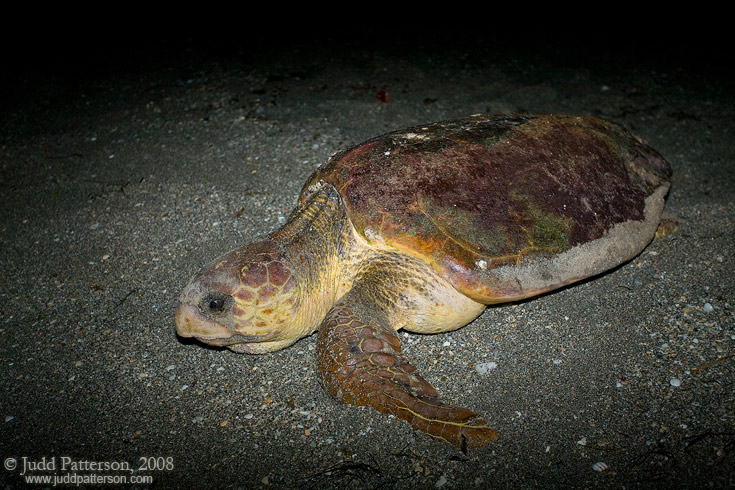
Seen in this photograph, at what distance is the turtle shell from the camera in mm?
2020

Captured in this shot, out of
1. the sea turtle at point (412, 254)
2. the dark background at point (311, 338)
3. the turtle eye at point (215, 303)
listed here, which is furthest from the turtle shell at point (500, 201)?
the turtle eye at point (215, 303)

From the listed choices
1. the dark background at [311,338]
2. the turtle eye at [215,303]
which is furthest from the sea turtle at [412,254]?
the dark background at [311,338]

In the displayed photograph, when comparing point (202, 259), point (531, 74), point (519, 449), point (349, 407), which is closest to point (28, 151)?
point (202, 259)

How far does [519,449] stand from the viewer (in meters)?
1.76

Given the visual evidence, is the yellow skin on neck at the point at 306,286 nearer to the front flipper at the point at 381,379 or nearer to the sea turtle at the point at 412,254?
the sea turtle at the point at 412,254

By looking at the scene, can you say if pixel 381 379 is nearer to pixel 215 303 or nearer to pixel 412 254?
pixel 412 254

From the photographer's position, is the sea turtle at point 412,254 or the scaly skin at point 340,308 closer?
the scaly skin at point 340,308

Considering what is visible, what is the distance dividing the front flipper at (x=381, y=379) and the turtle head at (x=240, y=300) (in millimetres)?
229

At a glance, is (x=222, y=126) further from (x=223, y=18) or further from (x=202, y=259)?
(x=223, y=18)

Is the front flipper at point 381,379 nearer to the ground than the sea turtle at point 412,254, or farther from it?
nearer to the ground

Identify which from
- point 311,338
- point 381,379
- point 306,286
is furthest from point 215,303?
point 381,379

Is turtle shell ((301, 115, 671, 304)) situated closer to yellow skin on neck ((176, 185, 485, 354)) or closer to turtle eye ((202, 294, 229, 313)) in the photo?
yellow skin on neck ((176, 185, 485, 354))

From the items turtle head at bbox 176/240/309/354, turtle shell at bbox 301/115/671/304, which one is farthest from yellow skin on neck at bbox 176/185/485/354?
turtle shell at bbox 301/115/671/304

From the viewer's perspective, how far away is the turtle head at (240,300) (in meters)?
1.96
